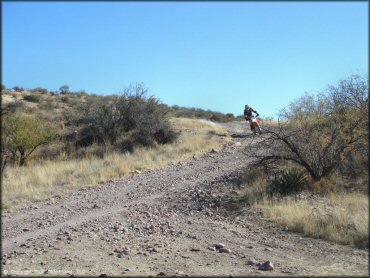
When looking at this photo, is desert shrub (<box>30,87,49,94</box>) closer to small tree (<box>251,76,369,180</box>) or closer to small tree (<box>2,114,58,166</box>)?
small tree (<box>2,114,58,166</box>)

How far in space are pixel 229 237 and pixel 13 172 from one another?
11.7m

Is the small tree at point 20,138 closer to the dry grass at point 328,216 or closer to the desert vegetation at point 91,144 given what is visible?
the desert vegetation at point 91,144

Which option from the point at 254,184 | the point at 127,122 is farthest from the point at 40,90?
the point at 254,184

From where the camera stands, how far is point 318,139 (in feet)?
39.7

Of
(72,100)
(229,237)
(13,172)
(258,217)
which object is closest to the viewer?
(229,237)

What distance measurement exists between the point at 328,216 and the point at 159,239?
324 centimetres

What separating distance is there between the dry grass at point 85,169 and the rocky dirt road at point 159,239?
122 cm

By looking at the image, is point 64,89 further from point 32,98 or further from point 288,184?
point 288,184

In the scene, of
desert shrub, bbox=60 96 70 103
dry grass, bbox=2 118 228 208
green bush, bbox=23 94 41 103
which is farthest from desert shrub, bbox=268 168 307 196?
desert shrub, bbox=60 96 70 103

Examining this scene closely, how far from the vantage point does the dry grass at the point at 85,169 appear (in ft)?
45.6

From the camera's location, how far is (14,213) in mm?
11625

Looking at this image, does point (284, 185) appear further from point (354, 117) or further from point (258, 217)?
point (354, 117)

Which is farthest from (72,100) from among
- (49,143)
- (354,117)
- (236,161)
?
(354,117)

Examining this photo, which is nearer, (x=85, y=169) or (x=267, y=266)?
(x=267, y=266)
